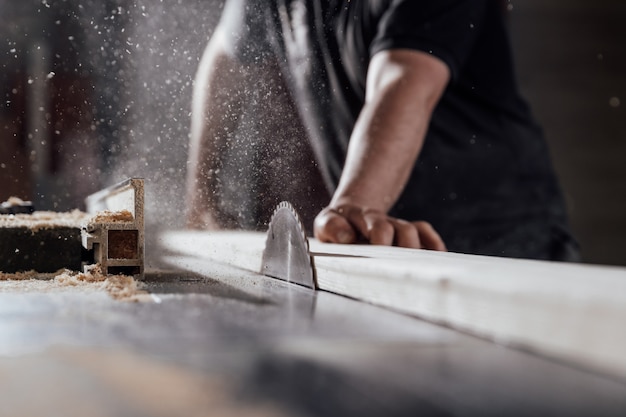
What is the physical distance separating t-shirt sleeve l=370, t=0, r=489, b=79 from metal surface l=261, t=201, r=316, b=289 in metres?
0.95

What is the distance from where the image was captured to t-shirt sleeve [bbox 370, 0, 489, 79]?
2.03 metres

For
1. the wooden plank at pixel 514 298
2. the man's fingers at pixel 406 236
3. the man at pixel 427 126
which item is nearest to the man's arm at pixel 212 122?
the man at pixel 427 126

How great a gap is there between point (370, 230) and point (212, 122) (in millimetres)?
1387

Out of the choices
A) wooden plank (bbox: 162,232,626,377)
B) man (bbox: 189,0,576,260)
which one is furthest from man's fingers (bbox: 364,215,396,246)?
man (bbox: 189,0,576,260)

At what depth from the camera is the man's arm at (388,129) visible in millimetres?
1808

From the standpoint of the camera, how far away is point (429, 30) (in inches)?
81.0

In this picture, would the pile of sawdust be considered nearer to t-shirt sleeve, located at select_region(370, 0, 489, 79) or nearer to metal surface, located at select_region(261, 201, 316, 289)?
metal surface, located at select_region(261, 201, 316, 289)

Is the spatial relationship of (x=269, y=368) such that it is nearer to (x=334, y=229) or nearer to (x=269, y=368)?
(x=269, y=368)

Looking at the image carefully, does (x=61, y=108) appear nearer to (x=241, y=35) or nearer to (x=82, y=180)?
(x=82, y=180)

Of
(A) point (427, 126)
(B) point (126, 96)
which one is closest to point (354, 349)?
(A) point (427, 126)

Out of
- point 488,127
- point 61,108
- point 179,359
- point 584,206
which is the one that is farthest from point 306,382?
point 61,108

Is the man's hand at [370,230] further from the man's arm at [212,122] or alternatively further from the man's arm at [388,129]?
the man's arm at [212,122]

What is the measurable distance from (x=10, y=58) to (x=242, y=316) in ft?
13.1

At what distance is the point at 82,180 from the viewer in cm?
413
